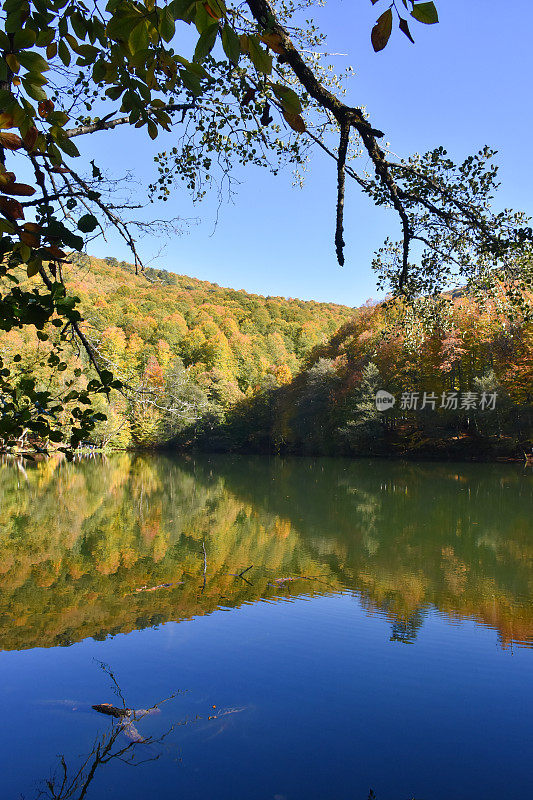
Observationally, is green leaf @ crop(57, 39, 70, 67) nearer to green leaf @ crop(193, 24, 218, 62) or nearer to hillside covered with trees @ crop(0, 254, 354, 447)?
green leaf @ crop(193, 24, 218, 62)

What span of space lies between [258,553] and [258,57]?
11.0 metres

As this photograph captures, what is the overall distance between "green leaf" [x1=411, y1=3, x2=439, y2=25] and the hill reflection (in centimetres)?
696

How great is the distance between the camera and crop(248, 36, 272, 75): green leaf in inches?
39.8

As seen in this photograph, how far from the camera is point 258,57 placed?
1.03 metres

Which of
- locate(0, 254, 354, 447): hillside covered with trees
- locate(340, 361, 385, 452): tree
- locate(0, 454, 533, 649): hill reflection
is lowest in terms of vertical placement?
locate(0, 454, 533, 649): hill reflection

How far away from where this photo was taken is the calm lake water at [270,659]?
4.11m

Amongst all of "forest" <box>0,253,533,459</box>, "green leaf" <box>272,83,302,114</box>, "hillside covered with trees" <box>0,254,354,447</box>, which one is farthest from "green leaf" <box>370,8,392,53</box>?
"hillside covered with trees" <box>0,254,354,447</box>

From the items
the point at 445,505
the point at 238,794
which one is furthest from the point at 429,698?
the point at 445,505

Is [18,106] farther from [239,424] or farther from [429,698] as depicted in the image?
[239,424]

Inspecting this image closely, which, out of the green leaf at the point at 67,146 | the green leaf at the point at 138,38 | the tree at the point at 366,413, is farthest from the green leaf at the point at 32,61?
the tree at the point at 366,413

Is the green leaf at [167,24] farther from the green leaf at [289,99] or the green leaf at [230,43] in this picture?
the green leaf at [289,99]

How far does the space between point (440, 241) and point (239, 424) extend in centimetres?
4383

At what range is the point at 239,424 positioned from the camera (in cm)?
4772

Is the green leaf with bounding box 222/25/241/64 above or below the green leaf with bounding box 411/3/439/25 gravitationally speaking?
below
